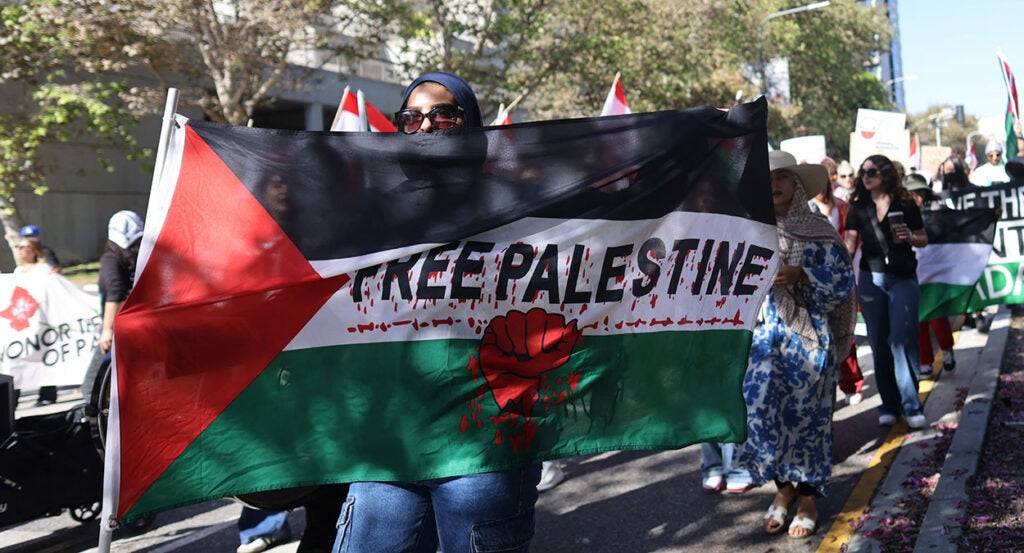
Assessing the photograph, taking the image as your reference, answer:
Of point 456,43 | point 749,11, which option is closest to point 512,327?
point 456,43

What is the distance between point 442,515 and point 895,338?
17.4 ft

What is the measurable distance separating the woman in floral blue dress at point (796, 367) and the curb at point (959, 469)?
1.77ft

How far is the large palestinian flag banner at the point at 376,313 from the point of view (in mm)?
2625

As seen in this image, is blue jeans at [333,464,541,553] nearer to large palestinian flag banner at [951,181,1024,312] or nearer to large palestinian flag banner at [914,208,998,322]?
large palestinian flag banner at [914,208,998,322]

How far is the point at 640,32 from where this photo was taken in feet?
90.2

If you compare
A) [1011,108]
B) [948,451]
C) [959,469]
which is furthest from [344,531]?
[1011,108]

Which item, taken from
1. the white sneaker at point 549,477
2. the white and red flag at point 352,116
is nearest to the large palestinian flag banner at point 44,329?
the white and red flag at point 352,116

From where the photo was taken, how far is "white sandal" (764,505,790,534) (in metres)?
5.08

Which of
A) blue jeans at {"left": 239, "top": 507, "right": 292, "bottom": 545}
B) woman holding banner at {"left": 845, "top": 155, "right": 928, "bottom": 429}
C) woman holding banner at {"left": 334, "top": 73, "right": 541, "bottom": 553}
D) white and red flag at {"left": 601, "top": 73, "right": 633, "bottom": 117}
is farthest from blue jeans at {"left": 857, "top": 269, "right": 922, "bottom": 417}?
woman holding banner at {"left": 334, "top": 73, "right": 541, "bottom": 553}

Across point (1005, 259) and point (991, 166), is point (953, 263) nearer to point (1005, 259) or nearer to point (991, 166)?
point (1005, 259)

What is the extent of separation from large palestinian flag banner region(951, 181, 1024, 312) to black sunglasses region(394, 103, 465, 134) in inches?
245

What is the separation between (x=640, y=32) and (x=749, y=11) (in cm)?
1126

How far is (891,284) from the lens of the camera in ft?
23.8

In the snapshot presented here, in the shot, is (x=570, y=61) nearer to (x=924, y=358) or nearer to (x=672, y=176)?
(x=924, y=358)
